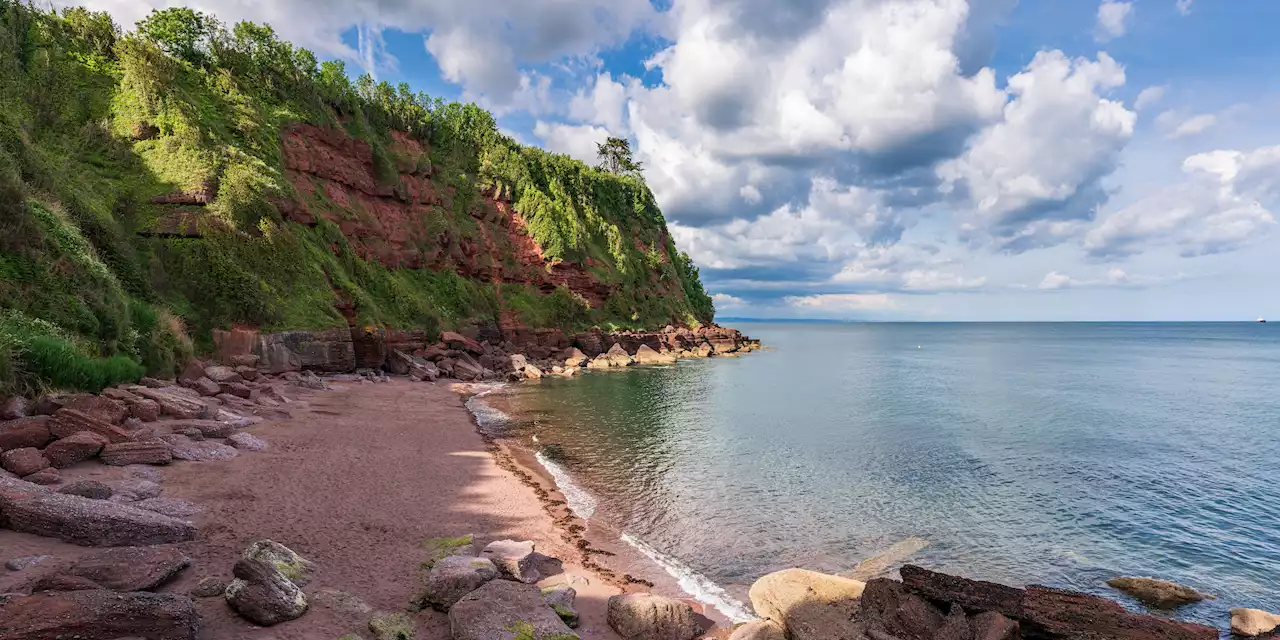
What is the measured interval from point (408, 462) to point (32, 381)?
7719 millimetres

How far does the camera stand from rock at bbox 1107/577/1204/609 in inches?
393

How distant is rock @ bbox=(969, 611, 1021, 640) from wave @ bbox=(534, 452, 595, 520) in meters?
8.02

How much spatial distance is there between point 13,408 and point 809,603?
567 inches

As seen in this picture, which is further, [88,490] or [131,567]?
[88,490]

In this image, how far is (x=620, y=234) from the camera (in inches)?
3009

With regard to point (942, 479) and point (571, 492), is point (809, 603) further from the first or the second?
point (942, 479)

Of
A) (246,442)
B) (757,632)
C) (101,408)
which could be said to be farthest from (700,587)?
(101,408)

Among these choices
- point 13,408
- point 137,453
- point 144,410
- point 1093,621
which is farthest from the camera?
point 144,410

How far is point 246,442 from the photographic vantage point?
14.0 metres

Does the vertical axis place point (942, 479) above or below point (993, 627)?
below

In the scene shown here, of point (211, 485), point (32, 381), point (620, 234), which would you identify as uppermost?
point (620, 234)

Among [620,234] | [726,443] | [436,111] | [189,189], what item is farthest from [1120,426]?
[436,111]

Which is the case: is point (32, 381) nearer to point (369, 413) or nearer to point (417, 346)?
point (369, 413)

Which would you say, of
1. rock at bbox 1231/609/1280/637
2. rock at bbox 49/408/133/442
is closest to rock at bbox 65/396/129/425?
rock at bbox 49/408/133/442
